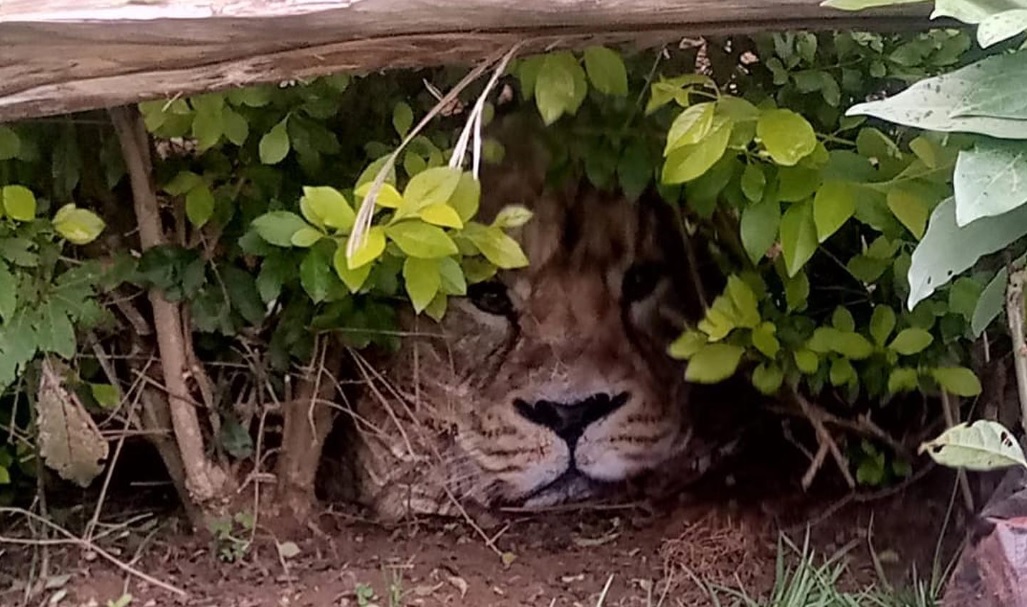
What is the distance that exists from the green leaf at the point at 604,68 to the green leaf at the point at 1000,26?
420 millimetres

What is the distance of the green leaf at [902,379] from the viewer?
1.43m

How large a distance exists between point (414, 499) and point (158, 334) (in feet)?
1.27

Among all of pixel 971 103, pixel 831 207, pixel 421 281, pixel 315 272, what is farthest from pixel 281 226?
pixel 971 103

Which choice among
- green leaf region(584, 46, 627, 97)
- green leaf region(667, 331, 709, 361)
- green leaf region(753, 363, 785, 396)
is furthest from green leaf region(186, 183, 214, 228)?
green leaf region(753, 363, 785, 396)

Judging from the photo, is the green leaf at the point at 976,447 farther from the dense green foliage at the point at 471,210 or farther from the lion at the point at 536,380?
the lion at the point at 536,380

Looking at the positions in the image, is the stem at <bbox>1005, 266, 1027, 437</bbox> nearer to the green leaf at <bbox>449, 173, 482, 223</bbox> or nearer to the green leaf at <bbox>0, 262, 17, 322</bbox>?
the green leaf at <bbox>449, 173, 482, 223</bbox>

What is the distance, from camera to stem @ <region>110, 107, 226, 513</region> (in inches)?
52.9

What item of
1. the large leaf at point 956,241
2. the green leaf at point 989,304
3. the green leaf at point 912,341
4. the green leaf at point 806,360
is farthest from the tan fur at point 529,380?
the large leaf at point 956,241

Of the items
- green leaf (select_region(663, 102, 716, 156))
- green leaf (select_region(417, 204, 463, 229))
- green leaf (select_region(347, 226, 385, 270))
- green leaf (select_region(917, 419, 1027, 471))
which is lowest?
green leaf (select_region(917, 419, 1027, 471))

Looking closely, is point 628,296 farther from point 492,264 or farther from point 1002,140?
point 1002,140

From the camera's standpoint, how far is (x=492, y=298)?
162 cm

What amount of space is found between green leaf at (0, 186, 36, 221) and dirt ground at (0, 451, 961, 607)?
457 millimetres

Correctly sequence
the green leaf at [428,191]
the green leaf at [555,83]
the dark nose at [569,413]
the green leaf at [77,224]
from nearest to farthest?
the green leaf at [428,191], the green leaf at [555,83], the green leaf at [77,224], the dark nose at [569,413]

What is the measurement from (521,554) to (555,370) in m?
0.23
